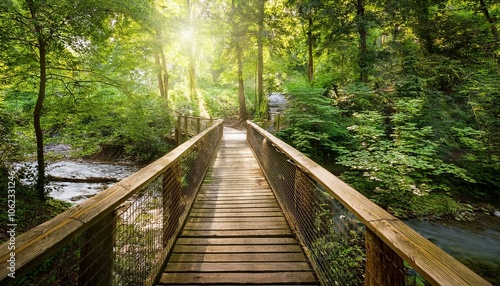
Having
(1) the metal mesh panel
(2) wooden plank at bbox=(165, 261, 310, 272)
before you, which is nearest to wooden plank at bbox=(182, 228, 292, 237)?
(1) the metal mesh panel

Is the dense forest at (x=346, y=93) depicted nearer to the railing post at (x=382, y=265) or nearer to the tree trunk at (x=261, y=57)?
the tree trunk at (x=261, y=57)

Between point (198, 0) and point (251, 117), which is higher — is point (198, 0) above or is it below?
above

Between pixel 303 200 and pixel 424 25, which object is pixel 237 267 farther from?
pixel 424 25

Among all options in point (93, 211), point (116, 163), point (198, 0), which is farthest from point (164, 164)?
point (198, 0)

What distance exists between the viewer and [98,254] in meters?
1.47

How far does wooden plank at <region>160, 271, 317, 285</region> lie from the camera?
7.34ft

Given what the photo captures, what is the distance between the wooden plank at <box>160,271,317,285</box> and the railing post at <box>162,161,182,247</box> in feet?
1.50

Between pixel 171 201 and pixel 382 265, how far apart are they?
2.30m

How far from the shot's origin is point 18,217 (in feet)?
14.5

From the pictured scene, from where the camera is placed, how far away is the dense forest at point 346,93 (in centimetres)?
576

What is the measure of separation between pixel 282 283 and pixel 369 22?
1160cm

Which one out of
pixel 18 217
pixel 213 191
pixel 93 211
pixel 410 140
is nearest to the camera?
pixel 93 211

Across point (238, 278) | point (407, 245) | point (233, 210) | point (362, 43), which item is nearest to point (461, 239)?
point (233, 210)

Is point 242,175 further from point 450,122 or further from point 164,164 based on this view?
point 450,122
